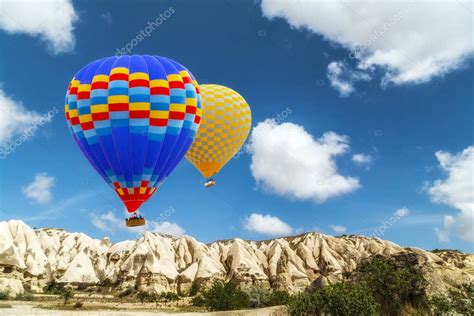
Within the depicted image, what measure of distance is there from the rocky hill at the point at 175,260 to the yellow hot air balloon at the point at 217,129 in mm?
56342

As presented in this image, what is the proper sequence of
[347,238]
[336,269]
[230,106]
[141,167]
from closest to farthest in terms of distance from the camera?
[141,167] < [230,106] < [336,269] < [347,238]

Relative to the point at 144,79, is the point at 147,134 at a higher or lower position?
lower

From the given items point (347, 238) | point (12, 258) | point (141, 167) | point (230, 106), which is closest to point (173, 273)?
point (12, 258)

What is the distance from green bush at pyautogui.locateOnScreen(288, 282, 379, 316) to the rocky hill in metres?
49.5

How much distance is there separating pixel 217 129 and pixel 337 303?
14.4m

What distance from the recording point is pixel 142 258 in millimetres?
86375

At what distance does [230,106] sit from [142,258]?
214ft

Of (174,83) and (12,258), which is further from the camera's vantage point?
(12,258)

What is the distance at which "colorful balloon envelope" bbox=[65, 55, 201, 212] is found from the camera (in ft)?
66.9

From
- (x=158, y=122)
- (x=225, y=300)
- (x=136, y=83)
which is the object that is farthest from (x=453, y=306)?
(x=225, y=300)

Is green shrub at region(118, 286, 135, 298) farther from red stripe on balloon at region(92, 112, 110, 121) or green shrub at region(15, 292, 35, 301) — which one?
red stripe on balloon at region(92, 112, 110, 121)

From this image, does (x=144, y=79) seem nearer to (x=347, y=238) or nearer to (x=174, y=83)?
(x=174, y=83)

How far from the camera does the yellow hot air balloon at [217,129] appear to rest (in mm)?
28078

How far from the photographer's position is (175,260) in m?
95.4
